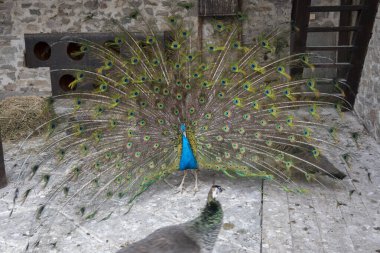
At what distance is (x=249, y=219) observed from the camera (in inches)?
136

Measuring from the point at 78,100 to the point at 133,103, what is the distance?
18.1 inches

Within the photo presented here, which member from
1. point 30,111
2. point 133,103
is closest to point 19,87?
point 30,111

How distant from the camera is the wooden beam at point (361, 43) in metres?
5.30

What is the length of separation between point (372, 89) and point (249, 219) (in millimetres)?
2666

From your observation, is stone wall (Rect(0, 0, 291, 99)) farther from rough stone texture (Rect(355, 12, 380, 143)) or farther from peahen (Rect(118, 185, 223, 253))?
peahen (Rect(118, 185, 223, 253))

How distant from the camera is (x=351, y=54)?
5.68 metres

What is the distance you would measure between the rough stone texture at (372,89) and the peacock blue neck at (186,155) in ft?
7.90

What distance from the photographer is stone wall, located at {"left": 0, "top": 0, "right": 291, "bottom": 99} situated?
6.61m

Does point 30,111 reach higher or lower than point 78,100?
lower

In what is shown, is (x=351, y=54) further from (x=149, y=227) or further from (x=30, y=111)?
(x=30, y=111)

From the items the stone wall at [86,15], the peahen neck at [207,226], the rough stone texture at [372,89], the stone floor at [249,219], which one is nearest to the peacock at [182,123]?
the stone floor at [249,219]

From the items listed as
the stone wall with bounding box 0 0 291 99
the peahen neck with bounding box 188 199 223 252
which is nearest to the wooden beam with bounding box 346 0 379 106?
the stone wall with bounding box 0 0 291 99

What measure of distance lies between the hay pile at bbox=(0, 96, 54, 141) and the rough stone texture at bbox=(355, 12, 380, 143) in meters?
3.70

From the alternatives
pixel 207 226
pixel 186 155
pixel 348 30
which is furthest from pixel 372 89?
pixel 207 226
